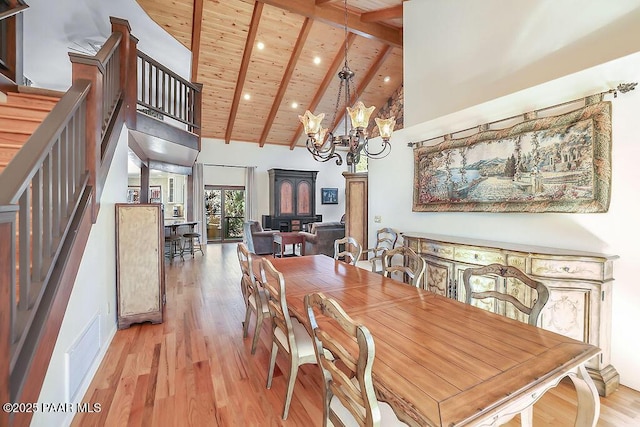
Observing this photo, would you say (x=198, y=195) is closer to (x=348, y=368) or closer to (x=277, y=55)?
(x=277, y=55)

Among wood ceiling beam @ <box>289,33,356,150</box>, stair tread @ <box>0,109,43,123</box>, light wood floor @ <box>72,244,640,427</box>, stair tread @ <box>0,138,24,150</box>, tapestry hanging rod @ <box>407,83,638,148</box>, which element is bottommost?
light wood floor @ <box>72,244,640,427</box>

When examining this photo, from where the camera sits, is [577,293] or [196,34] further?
[196,34]

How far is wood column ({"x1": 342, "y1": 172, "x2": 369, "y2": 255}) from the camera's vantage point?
5359mm

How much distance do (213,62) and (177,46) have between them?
102cm

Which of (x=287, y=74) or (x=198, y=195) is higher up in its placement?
(x=287, y=74)

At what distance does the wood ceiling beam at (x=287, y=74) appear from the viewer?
232 inches

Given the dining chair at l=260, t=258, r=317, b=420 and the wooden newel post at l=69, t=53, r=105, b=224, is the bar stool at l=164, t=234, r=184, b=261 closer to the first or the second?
the wooden newel post at l=69, t=53, r=105, b=224

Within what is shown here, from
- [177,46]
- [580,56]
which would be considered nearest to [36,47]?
[177,46]

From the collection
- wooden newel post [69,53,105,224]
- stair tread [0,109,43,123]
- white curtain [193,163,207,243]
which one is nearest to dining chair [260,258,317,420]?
wooden newel post [69,53,105,224]

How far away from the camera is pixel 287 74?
6.94 meters

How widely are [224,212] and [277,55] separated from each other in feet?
18.8

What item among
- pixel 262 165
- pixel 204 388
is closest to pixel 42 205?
pixel 204 388

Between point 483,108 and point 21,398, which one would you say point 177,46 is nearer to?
point 483,108

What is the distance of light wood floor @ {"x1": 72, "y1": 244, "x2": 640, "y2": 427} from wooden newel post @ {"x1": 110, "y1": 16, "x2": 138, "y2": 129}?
8.06ft
